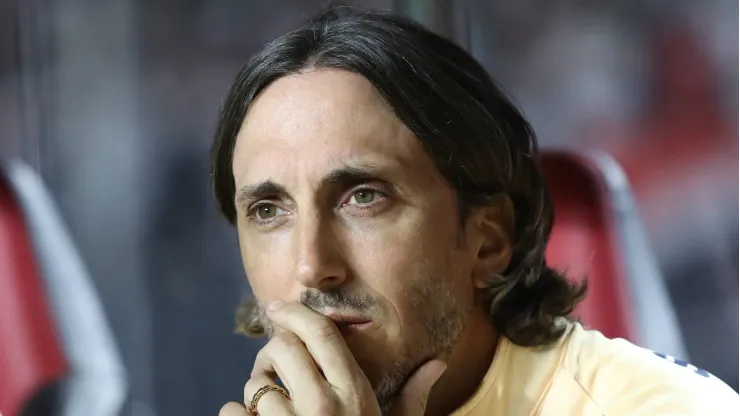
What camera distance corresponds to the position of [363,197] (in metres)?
1.10

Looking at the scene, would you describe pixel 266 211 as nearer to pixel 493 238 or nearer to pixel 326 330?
pixel 326 330

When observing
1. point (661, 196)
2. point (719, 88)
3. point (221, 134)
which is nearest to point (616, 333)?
point (661, 196)

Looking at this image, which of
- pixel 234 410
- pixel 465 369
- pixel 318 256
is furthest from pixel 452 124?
pixel 234 410

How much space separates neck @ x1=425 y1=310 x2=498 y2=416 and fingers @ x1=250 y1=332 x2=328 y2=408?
0.34 m

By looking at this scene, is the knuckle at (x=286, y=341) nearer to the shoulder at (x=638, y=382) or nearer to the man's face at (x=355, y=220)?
the man's face at (x=355, y=220)

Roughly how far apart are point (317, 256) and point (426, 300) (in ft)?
0.65

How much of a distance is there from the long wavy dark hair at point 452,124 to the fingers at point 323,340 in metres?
0.32

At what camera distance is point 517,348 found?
1270mm

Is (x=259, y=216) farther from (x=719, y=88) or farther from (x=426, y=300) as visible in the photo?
(x=719, y=88)

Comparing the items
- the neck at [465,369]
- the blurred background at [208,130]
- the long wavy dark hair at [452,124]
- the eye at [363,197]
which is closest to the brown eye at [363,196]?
the eye at [363,197]

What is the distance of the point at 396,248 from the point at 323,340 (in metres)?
0.18

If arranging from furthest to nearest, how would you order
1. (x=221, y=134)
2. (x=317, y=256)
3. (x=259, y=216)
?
(x=221, y=134)
(x=259, y=216)
(x=317, y=256)

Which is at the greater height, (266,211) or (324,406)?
(266,211)

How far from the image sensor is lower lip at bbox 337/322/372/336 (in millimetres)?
1062
